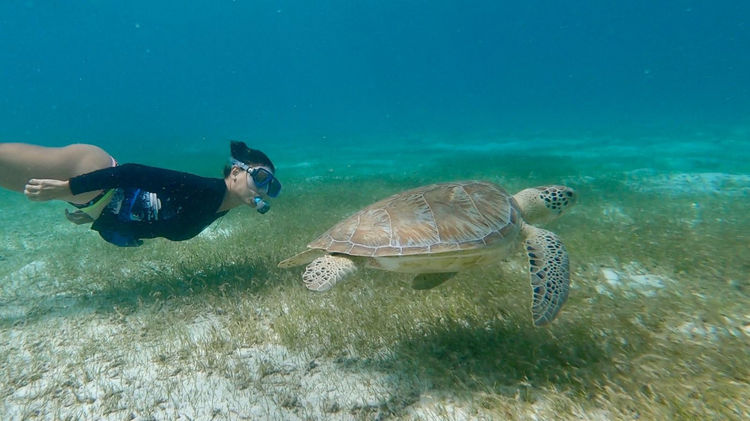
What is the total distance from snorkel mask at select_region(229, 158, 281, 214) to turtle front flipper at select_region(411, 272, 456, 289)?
81.8 inches

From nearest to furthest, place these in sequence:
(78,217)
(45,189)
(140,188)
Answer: (45,189)
(140,188)
(78,217)

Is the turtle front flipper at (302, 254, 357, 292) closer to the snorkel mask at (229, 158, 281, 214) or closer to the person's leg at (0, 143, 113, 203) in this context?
the snorkel mask at (229, 158, 281, 214)

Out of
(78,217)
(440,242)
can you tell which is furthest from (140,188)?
(440,242)

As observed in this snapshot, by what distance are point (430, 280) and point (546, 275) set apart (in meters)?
1.14

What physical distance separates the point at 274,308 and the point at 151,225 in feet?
6.38

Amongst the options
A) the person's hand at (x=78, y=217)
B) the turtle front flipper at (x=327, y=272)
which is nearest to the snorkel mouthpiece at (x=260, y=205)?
the turtle front flipper at (x=327, y=272)

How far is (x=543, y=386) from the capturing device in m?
2.44

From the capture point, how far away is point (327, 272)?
9.86 ft

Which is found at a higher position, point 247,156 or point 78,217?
point 247,156

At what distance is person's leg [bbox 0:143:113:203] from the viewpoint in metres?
3.93

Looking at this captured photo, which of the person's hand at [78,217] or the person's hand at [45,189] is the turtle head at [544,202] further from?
the person's hand at [78,217]

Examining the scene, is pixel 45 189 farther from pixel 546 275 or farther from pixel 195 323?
pixel 546 275

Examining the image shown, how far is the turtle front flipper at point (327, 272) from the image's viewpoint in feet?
9.20

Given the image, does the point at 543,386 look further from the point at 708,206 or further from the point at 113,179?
the point at 708,206
